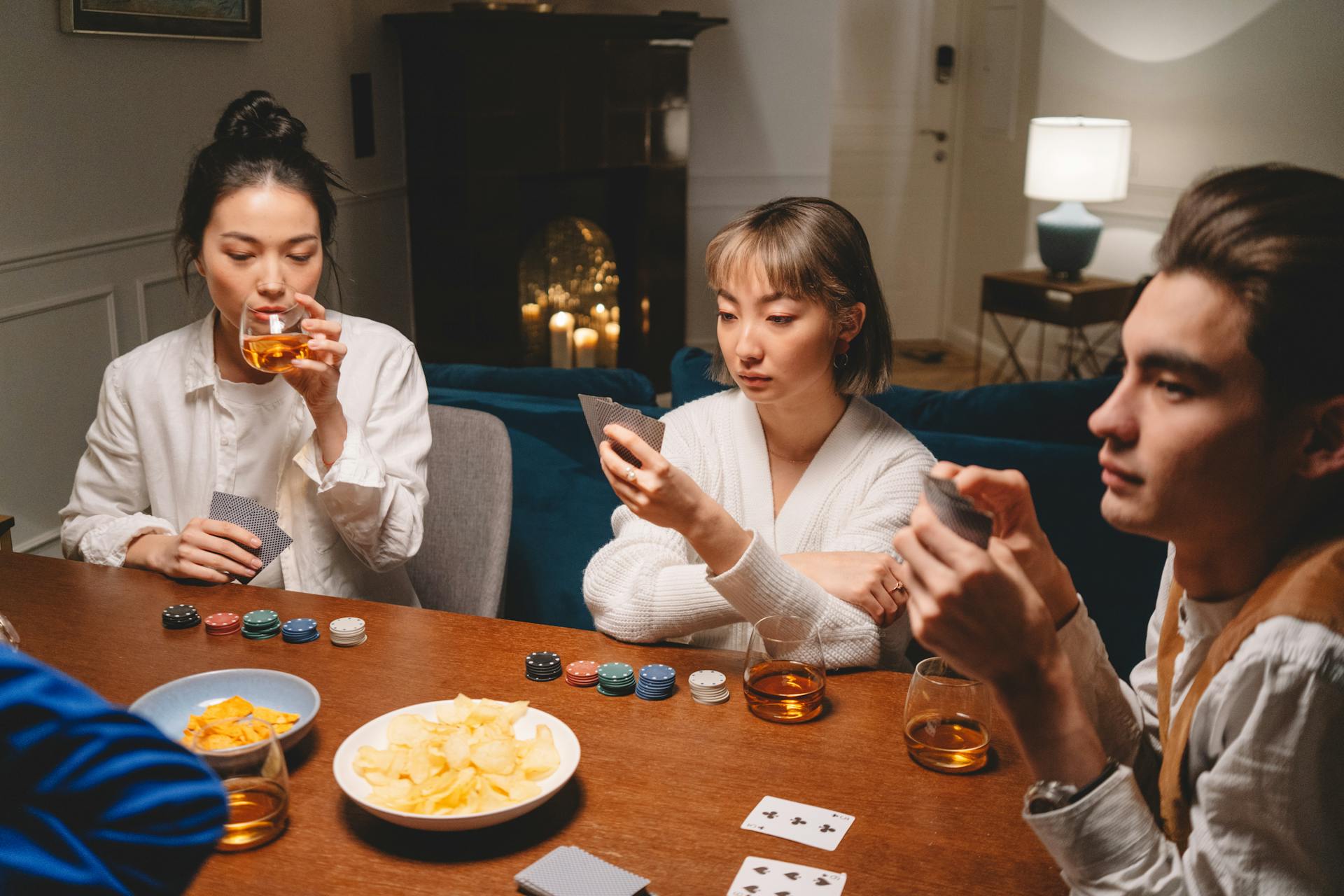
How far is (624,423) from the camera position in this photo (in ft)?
4.36

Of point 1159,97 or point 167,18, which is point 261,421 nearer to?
point 167,18

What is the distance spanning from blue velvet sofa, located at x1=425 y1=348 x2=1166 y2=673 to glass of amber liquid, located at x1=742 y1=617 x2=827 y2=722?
0.87 m

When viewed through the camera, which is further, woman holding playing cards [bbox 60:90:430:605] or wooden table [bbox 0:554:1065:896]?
woman holding playing cards [bbox 60:90:430:605]

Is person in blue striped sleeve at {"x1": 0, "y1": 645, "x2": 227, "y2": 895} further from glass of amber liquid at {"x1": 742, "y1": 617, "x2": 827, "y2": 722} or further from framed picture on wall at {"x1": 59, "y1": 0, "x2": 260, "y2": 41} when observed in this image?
framed picture on wall at {"x1": 59, "y1": 0, "x2": 260, "y2": 41}

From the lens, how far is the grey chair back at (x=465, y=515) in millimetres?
1953

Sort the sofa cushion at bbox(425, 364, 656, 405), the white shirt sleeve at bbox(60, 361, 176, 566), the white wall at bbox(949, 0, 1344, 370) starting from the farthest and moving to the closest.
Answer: the white wall at bbox(949, 0, 1344, 370) < the sofa cushion at bbox(425, 364, 656, 405) < the white shirt sleeve at bbox(60, 361, 176, 566)

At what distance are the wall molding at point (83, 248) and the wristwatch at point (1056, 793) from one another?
2.29 meters

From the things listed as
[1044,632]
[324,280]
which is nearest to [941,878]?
[1044,632]

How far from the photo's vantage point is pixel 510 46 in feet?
15.6

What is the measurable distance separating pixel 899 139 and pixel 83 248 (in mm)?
5154

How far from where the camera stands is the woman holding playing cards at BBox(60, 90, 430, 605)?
1.71m

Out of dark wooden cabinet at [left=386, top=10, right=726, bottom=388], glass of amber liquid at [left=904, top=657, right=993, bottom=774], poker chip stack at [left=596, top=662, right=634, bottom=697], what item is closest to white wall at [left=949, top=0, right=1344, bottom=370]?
dark wooden cabinet at [left=386, top=10, right=726, bottom=388]

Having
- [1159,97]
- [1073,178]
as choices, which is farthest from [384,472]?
[1159,97]

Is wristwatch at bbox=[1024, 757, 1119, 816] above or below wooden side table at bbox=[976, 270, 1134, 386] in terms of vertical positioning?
above
